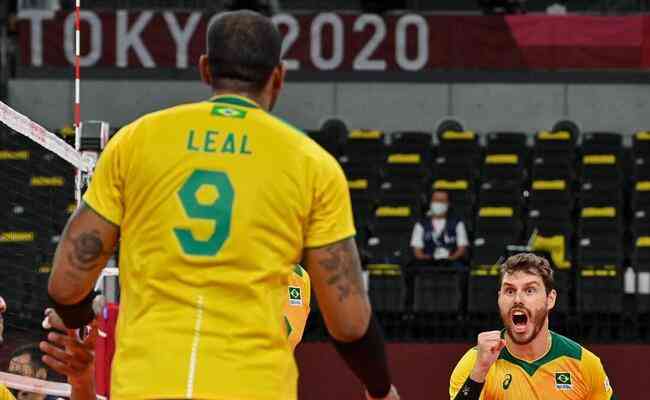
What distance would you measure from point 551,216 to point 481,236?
102 centimetres

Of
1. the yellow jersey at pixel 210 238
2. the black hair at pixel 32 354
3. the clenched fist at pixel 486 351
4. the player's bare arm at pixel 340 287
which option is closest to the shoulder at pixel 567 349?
the clenched fist at pixel 486 351

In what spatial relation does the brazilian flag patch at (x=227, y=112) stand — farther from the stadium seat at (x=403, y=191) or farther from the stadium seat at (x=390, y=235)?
the stadium seat at (x=403, y=191)

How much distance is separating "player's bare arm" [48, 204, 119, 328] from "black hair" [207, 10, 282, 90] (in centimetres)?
51

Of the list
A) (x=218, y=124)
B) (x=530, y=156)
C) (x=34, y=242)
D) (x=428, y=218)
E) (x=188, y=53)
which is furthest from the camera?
(x=188, y=53)

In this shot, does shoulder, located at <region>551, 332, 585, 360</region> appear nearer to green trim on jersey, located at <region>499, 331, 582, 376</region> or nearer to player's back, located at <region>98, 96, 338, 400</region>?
green trim on jersey, located at <region>499, 331, 582, 376</region>

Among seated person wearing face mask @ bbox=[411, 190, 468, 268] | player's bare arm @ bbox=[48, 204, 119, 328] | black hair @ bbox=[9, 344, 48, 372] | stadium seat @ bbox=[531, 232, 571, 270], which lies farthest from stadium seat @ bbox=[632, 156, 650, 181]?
player's bare arm @ bbox=[48, 204, 119, 328]

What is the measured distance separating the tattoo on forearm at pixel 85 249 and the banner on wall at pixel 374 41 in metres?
17.7

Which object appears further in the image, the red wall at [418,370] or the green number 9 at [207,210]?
the red wall at [418,370]

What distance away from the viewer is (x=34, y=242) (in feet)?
50.9

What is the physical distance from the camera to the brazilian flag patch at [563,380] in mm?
7590

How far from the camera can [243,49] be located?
4.00 metres

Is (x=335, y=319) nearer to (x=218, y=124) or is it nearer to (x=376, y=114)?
(x=218, y=124)

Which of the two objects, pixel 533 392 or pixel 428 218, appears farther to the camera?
pixel 428 218

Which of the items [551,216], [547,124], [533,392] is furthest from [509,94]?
[533,392]
